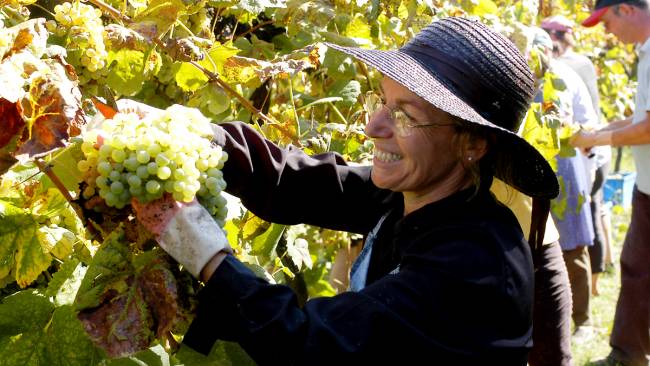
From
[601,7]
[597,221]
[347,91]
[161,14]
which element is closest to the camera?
[161,14]

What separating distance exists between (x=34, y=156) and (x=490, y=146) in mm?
916

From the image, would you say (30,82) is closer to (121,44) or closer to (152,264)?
(152,264)

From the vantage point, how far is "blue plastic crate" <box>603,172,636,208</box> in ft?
24.5

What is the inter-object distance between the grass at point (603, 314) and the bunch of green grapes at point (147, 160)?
387 centimetres

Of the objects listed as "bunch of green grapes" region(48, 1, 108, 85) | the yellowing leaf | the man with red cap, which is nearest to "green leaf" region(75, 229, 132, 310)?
"bunch of green grapes" region(48, 1, 108, 85)

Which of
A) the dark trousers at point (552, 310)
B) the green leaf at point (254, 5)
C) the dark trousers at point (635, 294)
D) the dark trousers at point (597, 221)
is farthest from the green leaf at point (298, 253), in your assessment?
the dark trousers at point (597, 221)

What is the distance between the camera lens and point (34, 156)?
4.48 ft

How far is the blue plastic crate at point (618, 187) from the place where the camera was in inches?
294

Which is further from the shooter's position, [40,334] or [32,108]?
[40,334]

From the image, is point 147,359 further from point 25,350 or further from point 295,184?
point 295,184

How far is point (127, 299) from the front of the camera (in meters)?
1.43

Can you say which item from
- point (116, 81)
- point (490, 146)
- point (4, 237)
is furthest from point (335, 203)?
point (4, 237)

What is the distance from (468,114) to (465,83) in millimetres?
93

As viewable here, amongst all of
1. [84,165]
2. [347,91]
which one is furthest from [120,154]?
[347,91]
